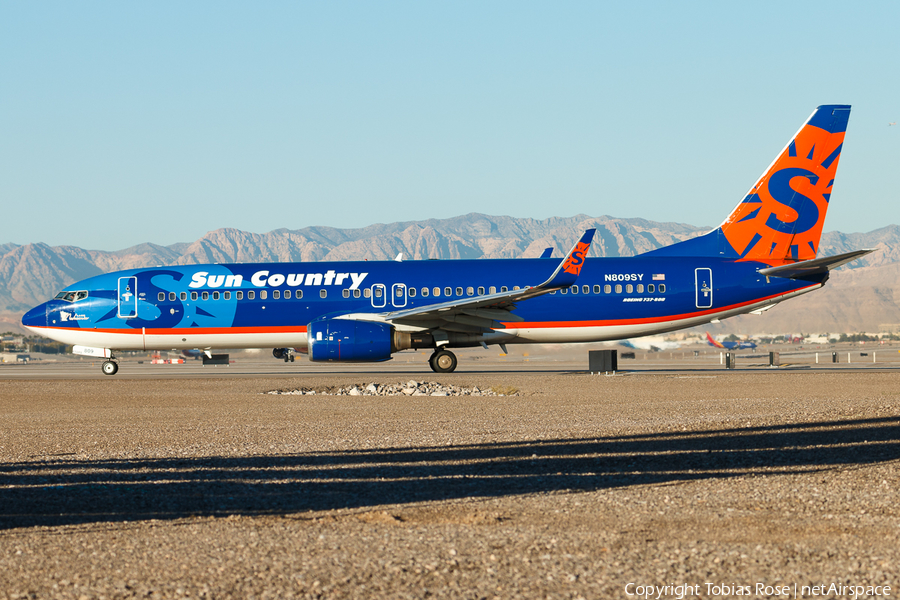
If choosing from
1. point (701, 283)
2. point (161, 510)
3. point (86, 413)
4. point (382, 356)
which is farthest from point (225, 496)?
point (701, 283)

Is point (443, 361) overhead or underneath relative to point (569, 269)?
underneath

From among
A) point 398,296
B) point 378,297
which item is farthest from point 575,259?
point 378,297

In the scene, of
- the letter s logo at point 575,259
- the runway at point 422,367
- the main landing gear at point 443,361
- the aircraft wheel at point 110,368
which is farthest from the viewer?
the runway at point 422,367

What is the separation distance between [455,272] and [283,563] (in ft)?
86.5

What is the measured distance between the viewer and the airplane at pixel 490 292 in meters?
31.2

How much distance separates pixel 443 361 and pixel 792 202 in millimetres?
14568

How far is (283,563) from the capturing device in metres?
5.82

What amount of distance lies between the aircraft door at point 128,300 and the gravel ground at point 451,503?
→ 1609cm

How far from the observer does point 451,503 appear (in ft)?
26.1

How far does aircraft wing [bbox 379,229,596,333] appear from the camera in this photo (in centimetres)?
2877

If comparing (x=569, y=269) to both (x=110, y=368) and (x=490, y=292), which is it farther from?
(x=110, y=368)

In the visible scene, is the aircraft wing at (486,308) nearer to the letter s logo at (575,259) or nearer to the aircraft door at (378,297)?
the letter s logo at (575,259)

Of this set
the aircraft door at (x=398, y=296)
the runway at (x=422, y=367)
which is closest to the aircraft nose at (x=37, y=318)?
the runway at (x=422, y=367)

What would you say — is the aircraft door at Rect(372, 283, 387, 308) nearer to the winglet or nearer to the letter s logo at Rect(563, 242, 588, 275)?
the winglet
